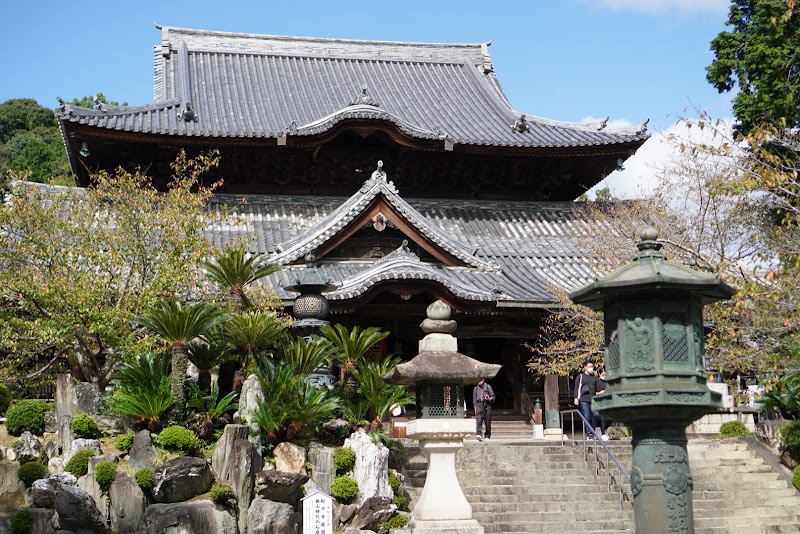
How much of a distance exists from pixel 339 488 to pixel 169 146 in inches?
565

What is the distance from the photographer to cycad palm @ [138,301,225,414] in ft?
50.9

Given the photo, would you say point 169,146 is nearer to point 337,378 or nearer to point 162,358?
point 337,378

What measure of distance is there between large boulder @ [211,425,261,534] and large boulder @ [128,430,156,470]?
3.05 ft

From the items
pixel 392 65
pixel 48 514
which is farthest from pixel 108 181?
pixel 392 65

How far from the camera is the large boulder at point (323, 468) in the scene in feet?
50.8

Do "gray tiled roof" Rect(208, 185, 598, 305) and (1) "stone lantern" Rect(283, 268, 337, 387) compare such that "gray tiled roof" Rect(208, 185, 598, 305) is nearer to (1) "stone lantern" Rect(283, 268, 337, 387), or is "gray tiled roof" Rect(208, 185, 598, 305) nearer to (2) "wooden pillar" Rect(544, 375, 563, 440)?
(2) "wooden pillar" Rect(544, 375, 563, 440)

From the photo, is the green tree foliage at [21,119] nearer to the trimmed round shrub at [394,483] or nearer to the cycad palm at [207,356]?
the cycad palm at [207,356]

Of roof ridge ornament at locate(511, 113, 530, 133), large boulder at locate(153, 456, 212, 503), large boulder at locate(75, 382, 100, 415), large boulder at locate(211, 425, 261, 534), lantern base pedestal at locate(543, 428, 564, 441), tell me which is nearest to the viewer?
large boulder at locate(153, 456, 212, 503)

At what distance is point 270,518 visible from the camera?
14.6 m

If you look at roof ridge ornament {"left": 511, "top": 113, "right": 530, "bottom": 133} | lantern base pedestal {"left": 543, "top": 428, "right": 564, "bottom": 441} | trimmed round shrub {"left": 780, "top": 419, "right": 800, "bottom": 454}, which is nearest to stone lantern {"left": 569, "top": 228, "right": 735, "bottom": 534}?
trimmed round shrub {"left": 780, "top": 419, "right": 800, "bottom": 454}

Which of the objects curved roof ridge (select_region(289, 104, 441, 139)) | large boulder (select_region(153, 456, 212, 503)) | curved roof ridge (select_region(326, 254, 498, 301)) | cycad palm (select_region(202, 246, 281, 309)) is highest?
curved roof ridge (select_region(289, 104, 441, 139))

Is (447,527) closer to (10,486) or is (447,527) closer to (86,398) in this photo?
(86,398)

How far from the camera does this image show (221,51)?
3462cm

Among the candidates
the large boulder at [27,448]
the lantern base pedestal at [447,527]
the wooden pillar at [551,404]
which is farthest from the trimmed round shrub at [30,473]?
the wooden pillar at [551,404]
